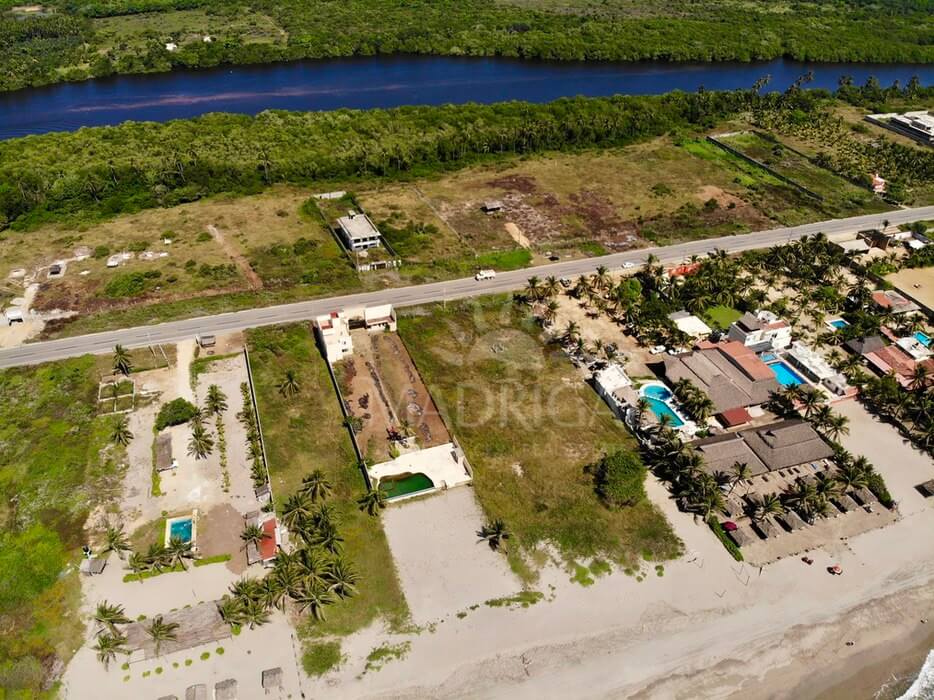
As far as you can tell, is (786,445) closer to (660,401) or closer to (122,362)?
(660,401)

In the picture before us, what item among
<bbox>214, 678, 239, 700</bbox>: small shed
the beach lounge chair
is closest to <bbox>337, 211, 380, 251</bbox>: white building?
<bbox>214, 678, 239, 700</bbox>: small shed

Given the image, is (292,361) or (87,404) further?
(292,361)

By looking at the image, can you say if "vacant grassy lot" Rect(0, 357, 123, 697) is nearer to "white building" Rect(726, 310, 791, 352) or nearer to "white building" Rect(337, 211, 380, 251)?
"white building" Rect(337, 211, 380, 251)

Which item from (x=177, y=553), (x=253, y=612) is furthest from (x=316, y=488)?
(x=253, y=612)

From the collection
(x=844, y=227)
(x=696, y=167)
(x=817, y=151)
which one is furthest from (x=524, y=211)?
(x=817, y=151)

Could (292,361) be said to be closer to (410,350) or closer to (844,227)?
(410,350)

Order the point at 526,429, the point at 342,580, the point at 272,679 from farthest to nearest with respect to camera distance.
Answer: the point at 526,429 → the point at 342,580 → the point at 272,679

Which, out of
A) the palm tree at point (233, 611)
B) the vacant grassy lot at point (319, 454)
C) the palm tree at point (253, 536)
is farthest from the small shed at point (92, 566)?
the vacant grassy lot at point (319, 454)
